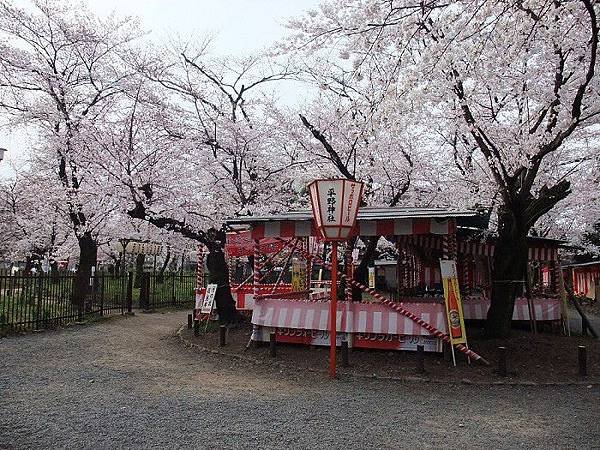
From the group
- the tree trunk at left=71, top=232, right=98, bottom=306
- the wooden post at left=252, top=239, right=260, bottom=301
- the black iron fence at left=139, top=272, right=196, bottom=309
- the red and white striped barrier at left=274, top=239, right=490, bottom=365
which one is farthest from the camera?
the black iron fence at left=139, top=272, right=196, bottom=309

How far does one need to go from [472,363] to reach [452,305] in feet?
3.53

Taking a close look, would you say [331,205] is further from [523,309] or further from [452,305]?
[523,309]

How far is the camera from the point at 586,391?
7469 mm

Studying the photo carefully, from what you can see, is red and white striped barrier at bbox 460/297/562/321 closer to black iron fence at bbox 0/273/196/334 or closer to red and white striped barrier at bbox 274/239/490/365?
red and white striped barrier at bbox 274/239/490/365

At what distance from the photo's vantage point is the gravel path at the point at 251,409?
5.16 m

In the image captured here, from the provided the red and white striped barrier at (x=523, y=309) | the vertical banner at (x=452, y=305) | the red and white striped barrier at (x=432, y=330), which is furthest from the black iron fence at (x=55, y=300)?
the red and white striped barrier at (x=523, y=309)

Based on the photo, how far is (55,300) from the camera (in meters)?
13.6

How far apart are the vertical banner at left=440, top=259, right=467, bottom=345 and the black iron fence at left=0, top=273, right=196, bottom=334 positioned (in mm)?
9253

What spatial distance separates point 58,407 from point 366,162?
415 inches

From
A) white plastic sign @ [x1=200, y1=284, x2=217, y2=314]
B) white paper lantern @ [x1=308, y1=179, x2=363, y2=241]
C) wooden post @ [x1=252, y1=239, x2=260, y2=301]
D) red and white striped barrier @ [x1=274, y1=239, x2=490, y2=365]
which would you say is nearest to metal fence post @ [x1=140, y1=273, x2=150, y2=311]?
white plastic sign @ [x1=200, y1=284, x2=217, y2=314]

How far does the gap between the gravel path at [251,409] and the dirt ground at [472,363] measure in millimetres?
559

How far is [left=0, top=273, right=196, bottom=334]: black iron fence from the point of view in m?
12.0

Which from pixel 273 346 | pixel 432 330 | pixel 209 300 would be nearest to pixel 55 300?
pixel 209 300

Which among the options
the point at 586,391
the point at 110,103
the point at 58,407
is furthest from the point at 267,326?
the point at 110,103
